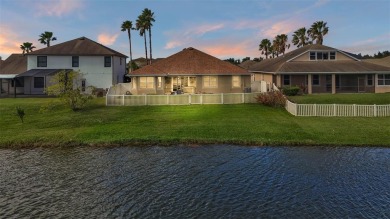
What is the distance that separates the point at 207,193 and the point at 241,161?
4.56 m

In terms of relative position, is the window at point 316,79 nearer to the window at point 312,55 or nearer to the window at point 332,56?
the window at point 312,55

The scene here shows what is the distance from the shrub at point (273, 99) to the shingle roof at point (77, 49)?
24164 mm

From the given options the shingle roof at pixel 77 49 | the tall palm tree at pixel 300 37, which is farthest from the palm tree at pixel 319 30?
the shingle roof at pixel 77 49

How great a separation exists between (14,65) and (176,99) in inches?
1261

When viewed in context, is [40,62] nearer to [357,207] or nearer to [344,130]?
[344,130]

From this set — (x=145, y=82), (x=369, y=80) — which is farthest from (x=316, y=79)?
(x=145, y=82)

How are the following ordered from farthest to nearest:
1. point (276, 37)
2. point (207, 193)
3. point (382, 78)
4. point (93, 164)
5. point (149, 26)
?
point (276, 37) → point (149, 26) → point (382, 78) → point (93, 164) → point (207, 193)

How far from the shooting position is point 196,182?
44.1 feet

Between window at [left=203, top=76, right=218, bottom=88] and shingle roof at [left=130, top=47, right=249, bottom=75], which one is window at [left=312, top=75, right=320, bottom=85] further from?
window at [left=203, top=76, right=218, bottom=88]

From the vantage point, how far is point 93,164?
1605cm

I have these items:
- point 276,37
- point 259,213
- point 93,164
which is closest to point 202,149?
point 93,164

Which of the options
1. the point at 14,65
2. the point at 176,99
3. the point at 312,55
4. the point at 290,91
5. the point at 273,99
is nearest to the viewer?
the point at 273,99

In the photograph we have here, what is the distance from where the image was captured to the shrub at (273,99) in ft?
101

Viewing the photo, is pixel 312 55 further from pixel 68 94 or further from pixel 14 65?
pixel 14 65
